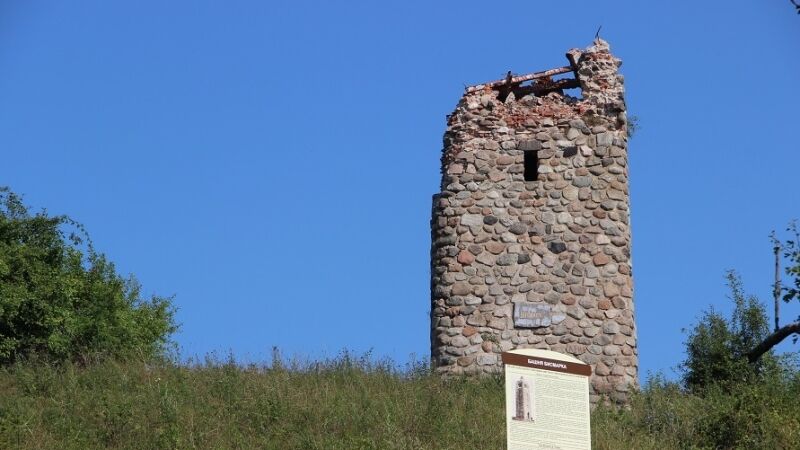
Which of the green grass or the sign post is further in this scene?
the green grass

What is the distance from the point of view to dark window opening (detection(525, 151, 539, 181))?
18484 mm

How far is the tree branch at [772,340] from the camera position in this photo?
20.5m

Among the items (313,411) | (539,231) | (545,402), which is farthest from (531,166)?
(545,402)

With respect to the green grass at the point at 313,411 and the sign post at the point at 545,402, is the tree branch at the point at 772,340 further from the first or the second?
the sign post at the point at 545,402

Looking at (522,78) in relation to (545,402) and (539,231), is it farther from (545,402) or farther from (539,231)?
(545,402)

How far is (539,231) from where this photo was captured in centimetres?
1802

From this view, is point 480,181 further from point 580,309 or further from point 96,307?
point 96,307

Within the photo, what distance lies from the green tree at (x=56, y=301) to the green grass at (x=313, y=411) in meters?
2.47

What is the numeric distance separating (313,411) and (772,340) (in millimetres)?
9460

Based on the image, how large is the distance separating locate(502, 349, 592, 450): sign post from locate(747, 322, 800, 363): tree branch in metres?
9.85

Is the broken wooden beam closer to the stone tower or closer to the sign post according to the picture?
the stone tower

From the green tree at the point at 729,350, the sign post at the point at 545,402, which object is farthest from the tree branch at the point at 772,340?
the sign post at the point at 545,402

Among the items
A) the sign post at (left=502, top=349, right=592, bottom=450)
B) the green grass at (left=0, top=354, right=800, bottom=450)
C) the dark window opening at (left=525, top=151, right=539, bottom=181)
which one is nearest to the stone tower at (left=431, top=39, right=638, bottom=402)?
the dark window opening at (left=525, top=151, right=539, bottom=181)

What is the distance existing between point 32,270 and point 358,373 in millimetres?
7768
